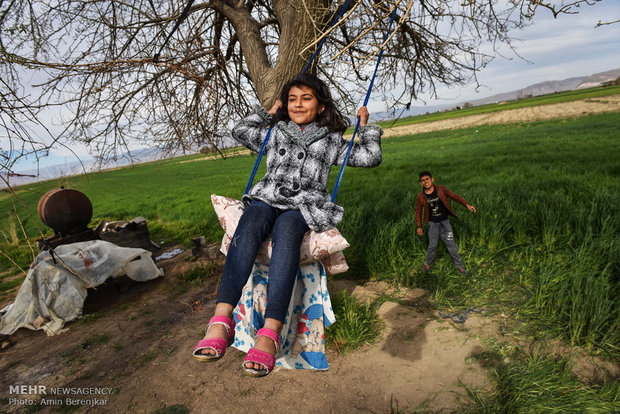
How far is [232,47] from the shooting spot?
15.8 feet

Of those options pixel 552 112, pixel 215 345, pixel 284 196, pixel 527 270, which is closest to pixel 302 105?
pixel 284 196

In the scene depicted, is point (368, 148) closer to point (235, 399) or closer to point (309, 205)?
point (309, 205)

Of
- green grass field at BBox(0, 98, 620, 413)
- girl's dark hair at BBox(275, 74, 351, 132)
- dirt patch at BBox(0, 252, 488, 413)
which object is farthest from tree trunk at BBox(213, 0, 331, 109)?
dirt patch at BBox(0, 252, 488, 413)

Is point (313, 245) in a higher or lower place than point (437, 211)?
higher

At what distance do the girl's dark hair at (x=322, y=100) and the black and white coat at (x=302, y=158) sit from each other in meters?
0.07

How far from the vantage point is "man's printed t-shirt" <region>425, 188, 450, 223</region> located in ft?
11.5

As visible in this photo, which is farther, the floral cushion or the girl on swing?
the floral cushion

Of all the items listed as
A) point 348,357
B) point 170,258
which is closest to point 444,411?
point 348,357

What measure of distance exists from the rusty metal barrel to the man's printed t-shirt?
20.0ft

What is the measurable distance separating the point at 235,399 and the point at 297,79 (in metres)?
2.65

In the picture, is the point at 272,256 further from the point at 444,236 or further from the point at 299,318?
the point at 444,236

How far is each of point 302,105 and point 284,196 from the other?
30.3 inches

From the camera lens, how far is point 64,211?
5680 mm

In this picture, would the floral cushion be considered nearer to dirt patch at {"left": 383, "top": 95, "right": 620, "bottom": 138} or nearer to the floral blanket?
the floral blanket
